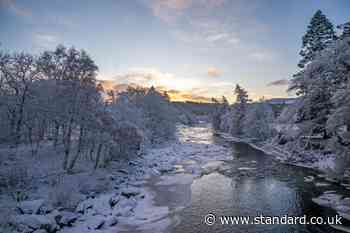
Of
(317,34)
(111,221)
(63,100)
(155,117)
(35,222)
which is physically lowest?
(111,221)

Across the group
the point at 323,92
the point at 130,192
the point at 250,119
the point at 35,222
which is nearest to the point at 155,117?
the point at 250,119

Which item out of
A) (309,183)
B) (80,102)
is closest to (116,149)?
(80,102)

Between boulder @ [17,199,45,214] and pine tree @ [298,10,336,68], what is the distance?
3450 centimetres

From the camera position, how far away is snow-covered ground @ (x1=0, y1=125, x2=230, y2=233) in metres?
15.0

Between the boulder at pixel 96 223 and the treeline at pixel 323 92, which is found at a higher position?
the treeline at pixel 323 92

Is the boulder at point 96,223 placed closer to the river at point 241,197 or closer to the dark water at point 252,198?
the river at point 241,197

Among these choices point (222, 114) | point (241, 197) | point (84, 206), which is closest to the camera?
point (84, 206)

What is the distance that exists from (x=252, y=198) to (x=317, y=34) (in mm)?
25300

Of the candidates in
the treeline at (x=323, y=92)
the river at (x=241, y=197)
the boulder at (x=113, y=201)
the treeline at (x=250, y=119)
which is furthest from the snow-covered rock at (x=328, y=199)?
the treeline at (x=250, y=119)

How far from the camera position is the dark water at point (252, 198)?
1559 centimetres

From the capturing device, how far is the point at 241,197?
21438 millimetres

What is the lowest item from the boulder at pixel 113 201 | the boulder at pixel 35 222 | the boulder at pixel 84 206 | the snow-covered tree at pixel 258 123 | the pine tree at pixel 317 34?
the boulder at pixel 113 201

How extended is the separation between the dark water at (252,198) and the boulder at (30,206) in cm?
875

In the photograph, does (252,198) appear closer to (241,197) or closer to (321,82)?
(241,197)
